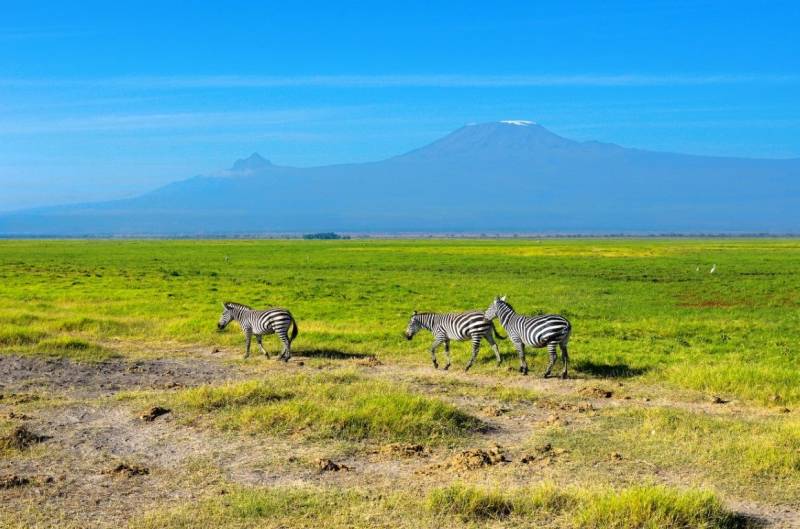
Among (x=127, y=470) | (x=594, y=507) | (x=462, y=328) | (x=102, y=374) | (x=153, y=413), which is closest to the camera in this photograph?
(x=594, y=507)

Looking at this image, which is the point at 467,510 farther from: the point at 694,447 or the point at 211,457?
the point at 694,447

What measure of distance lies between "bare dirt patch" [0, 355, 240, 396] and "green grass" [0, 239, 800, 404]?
1.90 metres

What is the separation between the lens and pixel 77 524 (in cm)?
842

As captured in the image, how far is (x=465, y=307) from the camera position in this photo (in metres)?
33.3

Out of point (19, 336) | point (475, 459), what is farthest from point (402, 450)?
point (19, 336)

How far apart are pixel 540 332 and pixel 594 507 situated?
331 inches

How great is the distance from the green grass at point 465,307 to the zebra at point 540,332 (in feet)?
2.87

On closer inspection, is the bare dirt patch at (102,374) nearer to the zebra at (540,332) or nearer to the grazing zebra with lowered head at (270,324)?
the grazing zebra with lowered head at (270,324)

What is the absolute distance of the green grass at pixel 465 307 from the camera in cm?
1897

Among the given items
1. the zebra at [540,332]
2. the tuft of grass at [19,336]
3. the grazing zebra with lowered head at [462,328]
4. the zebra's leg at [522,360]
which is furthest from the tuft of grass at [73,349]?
the zebra's leg at [522,360]

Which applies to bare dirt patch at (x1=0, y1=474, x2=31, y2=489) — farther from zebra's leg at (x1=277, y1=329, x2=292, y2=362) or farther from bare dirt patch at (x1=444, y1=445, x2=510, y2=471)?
zebra's leg at (x1=277, y1=329, x2=292, y2=362)

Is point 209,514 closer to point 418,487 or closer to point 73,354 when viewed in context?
point 418,487

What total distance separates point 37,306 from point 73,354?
13.8 m

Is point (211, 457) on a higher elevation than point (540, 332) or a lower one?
lower
